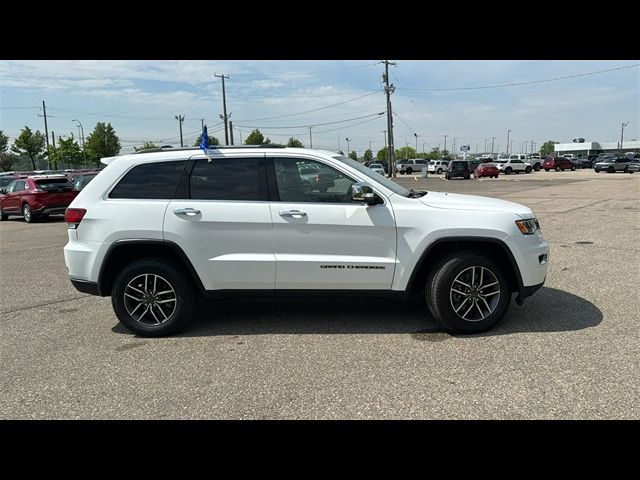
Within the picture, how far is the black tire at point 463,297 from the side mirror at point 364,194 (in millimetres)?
883

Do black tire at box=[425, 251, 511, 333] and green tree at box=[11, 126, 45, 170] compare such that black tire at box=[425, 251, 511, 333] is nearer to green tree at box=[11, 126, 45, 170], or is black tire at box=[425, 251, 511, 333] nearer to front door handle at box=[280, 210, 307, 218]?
front door handle at box=[280, 210, 307, 218]

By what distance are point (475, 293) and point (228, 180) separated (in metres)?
2.64

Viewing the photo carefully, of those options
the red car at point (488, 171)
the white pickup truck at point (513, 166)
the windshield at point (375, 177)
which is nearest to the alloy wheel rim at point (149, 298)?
the windshield at point (375, 177)

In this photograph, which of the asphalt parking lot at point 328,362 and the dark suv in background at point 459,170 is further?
the dark suv in background at point 459,170

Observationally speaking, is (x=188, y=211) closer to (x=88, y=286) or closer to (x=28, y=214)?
(x=88, y=286)

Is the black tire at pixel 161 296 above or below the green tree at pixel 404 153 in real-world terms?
below

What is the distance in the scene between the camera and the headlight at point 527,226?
450 centimetres

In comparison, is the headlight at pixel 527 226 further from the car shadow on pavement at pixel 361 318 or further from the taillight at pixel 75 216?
the taillight at pixel 75 216

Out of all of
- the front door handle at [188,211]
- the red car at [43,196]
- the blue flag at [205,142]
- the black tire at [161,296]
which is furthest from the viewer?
the red car at [43,196]

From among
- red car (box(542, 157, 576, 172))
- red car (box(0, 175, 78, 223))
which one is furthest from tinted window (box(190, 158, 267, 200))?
Result: red car (box(542, 157, 576, 172))

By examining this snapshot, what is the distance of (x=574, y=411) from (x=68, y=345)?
4387 mm

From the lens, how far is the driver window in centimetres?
461

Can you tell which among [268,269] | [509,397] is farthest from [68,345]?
[509,397]
